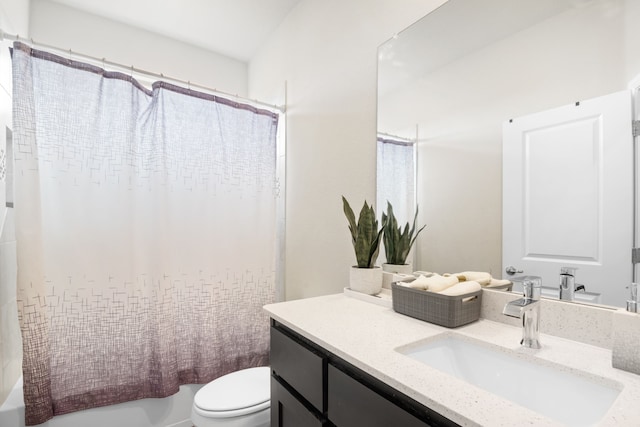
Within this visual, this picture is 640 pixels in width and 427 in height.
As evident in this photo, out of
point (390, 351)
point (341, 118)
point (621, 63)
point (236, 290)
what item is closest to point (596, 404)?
point (390, 351)

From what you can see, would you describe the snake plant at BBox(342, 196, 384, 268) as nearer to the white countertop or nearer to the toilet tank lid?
the white countertop

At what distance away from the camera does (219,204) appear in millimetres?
1970

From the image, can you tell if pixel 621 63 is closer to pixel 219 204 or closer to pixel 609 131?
pixel 609 131

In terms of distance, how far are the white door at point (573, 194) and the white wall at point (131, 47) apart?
7.97 feet

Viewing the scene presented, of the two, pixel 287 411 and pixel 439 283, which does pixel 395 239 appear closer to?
pixel 439 283

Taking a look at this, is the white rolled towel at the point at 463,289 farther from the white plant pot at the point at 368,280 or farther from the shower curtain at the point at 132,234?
the shower curtain at the point at 132,234

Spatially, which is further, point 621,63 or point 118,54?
point 118,54

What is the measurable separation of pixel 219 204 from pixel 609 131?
6.01 feet

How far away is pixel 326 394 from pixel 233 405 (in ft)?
2.31

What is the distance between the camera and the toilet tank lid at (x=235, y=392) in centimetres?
135

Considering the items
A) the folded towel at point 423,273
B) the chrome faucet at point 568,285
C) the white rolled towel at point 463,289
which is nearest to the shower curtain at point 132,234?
the folded towel at point 423,273

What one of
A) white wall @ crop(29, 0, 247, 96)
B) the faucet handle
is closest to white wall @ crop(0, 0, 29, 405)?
white wall @ crop(29, 0, 247, 96)

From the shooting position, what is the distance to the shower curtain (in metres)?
1.48

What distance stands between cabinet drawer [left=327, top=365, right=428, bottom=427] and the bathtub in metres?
1.41
